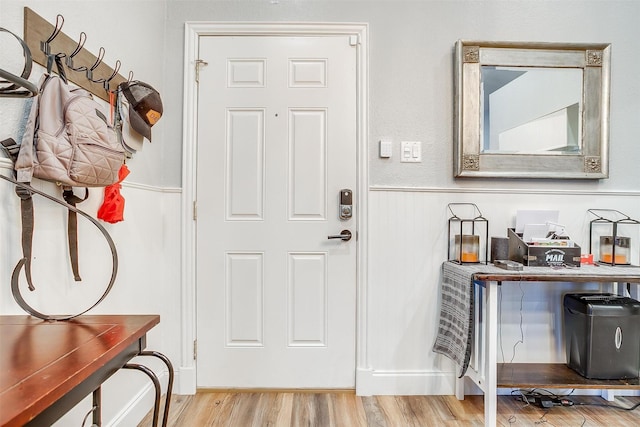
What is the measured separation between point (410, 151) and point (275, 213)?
85 cm

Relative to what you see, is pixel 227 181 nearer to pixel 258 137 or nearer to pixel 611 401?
pixel 258 137

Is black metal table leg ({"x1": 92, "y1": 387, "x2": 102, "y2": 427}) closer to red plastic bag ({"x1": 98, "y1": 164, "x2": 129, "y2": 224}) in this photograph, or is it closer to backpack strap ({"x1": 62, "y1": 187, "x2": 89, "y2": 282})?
backpack strap ({"x1": 62, "y1": 187, "x2": 89, "y2": 282})

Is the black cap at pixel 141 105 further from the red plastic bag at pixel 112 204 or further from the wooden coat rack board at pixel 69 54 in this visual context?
the red plastic bag at pixel 112 204

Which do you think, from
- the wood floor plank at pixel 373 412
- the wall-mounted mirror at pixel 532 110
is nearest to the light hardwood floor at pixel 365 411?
the wood floor plank at pixel 373 412

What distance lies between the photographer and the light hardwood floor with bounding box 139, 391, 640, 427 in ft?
5.39

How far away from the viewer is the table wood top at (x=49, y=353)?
0.51 metres

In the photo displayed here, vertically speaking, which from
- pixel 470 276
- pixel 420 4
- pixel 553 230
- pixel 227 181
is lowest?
pixel 470 276

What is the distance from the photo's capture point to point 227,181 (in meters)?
1.93

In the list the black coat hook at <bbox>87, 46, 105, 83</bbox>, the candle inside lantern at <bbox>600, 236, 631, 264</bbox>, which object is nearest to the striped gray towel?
the candle inside lantern at <bbox>600, 236, 631, 264</bbox>

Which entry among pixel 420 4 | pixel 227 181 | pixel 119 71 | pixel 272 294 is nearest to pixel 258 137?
pixel 227 181

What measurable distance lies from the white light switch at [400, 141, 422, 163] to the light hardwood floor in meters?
1.34

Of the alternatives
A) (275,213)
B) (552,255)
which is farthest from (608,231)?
(275,213)

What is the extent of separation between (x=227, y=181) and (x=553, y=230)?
5.92 feet

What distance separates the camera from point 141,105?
1.54m
